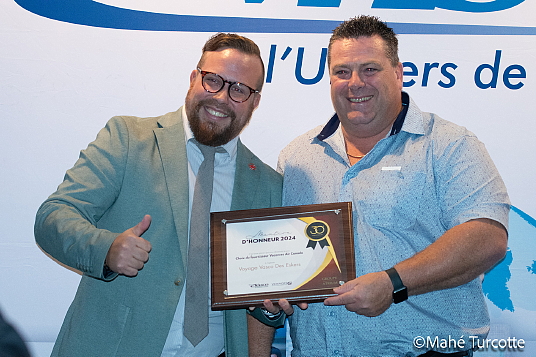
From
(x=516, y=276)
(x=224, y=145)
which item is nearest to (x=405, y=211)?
(x=224, y=145)

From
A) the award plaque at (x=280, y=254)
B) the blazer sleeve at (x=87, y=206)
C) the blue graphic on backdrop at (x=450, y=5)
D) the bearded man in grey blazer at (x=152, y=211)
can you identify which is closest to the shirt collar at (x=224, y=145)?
the bearded man in grey blazer at (x=152, y=211)

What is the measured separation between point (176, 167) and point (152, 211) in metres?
0.24

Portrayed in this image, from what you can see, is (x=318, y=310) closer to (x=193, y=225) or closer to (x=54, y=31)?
(x=193, y=225)

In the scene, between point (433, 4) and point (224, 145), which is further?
point (433, 4)

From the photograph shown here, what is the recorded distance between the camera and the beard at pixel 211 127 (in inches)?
104

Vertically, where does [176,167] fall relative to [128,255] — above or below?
above

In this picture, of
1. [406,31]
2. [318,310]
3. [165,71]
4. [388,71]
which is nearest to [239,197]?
[318,310]

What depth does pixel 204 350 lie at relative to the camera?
2395 millimetres

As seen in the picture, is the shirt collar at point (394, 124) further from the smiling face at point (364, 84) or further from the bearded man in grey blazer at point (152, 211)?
the bearded man in grey blazer at point (152, 211)

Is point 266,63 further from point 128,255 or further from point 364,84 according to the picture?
point 128,255

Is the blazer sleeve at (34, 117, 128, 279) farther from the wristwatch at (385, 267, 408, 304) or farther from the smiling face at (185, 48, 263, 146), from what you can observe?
the wristwatch at (385, 267, 408, 304)

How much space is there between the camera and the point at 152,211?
7.84 feet

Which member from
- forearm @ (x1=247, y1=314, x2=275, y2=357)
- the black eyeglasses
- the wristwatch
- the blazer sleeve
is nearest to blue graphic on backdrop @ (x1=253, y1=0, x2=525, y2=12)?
the black eyeglasses

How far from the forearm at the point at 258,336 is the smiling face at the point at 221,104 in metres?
0.98
